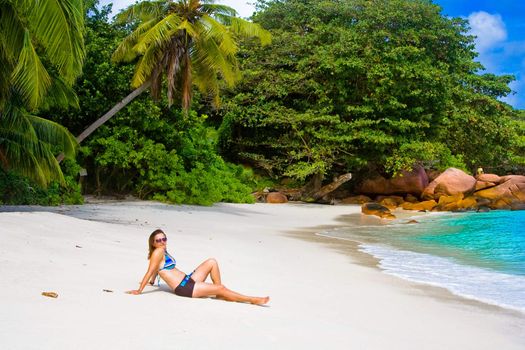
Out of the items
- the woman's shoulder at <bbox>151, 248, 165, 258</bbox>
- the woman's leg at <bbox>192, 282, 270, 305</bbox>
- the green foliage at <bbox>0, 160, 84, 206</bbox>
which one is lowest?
the woman's leg at <bbox>192, 282, 270, 305</bbox>

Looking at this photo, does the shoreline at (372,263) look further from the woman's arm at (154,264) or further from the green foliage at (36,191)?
the green foliage at (36,191)

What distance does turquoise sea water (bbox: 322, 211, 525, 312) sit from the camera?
750cm

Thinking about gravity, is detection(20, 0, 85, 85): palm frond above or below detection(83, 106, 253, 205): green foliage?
above

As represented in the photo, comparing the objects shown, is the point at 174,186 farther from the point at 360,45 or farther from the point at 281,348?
the point at 281,348

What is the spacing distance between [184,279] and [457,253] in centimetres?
799

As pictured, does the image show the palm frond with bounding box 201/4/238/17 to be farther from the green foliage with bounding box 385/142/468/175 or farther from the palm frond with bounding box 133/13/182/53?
the green foliage with bounding box 385/142/468/175

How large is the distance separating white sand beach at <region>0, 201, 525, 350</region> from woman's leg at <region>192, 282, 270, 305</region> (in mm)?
72

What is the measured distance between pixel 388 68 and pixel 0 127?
18440mm

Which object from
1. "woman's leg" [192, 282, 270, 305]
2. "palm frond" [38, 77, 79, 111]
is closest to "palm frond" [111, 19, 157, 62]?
"palm frond" [38, 77, 79, 111]

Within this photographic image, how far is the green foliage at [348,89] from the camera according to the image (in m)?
25.6

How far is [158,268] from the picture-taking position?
536cm

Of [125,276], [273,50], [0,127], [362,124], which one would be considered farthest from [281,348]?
[273,50]

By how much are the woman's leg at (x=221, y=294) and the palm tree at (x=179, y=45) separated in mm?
10715

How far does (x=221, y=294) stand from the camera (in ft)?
16.8
